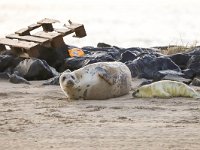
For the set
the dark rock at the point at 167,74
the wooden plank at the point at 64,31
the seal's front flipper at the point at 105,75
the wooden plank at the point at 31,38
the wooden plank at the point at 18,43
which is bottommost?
the dark rock at the point at 167,74

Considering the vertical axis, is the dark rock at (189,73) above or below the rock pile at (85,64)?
below

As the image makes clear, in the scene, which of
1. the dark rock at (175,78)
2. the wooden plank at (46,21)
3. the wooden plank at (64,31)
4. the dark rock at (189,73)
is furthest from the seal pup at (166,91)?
the wooden plank at (46,21)

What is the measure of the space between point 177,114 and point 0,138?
2.24 meters

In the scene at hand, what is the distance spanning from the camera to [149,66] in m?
11.6

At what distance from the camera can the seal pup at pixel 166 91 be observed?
313 inches

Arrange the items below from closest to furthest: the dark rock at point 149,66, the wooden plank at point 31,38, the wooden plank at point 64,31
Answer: the dark rock at point 149,66 → the wooden plank at point 31,38 → the wooden plank at point 64,31

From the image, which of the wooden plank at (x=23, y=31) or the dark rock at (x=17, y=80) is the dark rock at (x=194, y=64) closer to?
the dark rock at (x=17, y=80)

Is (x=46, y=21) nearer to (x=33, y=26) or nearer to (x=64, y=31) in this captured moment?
(x=33, y=26)

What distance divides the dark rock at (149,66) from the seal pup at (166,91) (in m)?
3.13

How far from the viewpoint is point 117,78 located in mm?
8109

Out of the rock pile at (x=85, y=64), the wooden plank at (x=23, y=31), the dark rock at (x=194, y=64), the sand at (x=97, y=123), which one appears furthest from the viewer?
the wooden plank at (x=23, y=31)

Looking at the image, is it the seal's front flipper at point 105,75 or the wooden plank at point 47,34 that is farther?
the wooden plank at point 47,34

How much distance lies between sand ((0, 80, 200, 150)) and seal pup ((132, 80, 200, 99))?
0.79ft

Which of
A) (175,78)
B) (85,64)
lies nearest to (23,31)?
(85,64)
